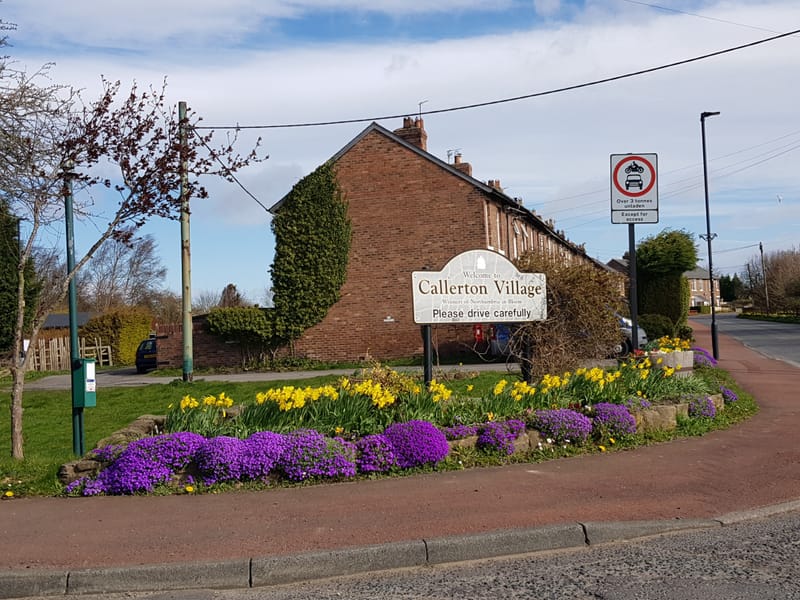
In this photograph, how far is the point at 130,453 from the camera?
7840 millimetres

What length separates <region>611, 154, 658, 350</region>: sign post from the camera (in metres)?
12.9

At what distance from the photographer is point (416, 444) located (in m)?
8.34

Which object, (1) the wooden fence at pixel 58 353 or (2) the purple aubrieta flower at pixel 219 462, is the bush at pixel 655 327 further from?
(1) the wooden fence at pixel 58 353

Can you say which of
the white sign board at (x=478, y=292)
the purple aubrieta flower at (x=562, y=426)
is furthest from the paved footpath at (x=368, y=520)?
the white sign board at (x=478, y=292)

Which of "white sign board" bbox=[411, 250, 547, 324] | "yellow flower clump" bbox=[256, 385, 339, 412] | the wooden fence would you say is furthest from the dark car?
"yellow flower clump" bbox=[256, 385, 339, 412]

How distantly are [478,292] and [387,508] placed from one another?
4.82 metres

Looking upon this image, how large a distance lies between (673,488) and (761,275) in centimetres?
8788

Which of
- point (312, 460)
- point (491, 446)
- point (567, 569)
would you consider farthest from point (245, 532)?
point (491, 446)

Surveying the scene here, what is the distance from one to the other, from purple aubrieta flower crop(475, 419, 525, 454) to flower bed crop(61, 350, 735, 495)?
11 mm

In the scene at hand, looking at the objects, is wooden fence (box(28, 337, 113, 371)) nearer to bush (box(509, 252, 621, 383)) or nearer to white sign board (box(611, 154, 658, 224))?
bush (box(509, 252, 621, 383))

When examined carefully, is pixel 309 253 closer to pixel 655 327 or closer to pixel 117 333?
pixel 655 327

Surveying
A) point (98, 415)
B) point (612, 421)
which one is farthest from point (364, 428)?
point (98, 415)

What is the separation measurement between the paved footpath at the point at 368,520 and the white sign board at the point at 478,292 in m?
2.85

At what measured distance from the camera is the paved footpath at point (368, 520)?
5.56 metres
